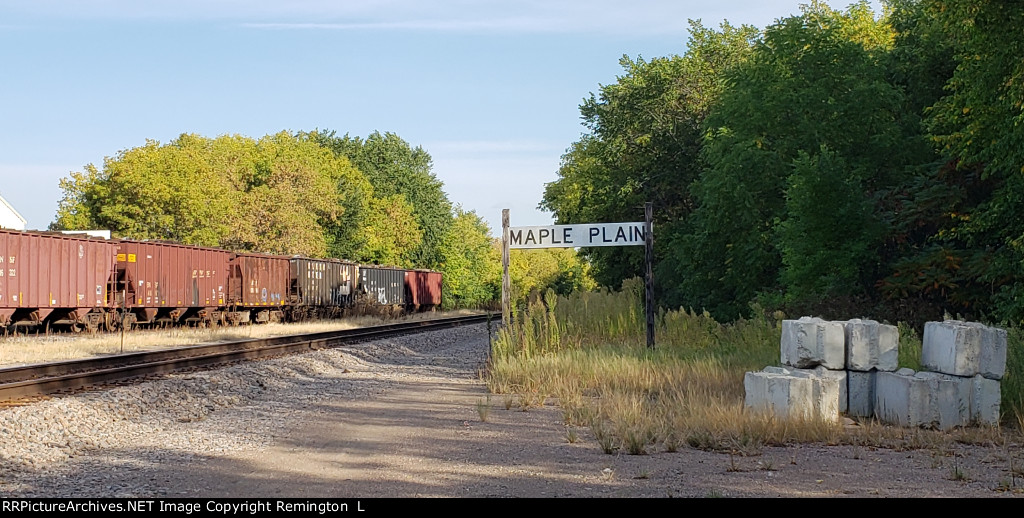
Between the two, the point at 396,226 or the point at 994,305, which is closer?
the point at 994,305

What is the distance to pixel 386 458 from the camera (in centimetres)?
896

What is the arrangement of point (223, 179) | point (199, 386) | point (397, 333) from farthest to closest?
point (223, 179) → point (397, 333) → point (199, 386)

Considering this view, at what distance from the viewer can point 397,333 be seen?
34.8 m

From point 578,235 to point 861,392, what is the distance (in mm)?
8348

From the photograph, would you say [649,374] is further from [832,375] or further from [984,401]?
[984,401]

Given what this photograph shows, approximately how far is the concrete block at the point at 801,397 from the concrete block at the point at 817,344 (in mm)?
459

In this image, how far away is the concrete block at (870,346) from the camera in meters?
11.1

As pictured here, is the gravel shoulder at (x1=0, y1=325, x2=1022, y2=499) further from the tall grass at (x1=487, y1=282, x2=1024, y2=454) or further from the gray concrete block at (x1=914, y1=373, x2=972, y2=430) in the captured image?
the gray concrete block at (x1=914, y1=373, x2=972, y2=430)

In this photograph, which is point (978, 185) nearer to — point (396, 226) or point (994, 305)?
point (994, 305)

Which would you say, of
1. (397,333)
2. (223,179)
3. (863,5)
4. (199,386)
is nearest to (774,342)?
(199,386)

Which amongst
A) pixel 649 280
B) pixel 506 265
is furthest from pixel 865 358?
pixel 506 265

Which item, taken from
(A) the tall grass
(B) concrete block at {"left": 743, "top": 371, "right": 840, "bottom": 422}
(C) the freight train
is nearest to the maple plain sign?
(A) the tall grass

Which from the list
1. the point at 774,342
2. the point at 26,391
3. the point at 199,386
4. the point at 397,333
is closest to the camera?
the point at 26,391
